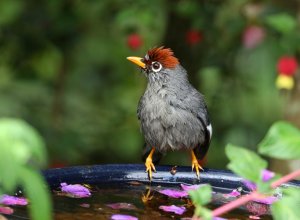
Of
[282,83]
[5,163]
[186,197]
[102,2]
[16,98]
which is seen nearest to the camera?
[5,163]

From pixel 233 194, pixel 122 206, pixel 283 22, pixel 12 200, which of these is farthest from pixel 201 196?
pixel 283 22

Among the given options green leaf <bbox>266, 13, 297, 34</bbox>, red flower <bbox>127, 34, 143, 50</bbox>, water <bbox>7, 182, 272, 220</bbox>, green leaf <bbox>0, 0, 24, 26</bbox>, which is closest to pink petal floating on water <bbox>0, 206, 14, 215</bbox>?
water <bbox>7, 182, 272, 220</bbox>

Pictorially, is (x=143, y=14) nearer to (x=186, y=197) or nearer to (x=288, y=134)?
(x=186, y=197)

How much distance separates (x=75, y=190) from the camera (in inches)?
128

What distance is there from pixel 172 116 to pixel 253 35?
1592 mm

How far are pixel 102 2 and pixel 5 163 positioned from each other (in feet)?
18.0

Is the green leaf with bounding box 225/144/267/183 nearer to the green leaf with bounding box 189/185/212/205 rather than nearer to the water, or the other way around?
the green leaf with bounding box 189/185/212/205

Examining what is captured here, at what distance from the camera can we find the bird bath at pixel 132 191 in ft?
10.1

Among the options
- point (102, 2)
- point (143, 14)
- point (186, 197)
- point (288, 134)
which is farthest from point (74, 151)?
point (288, 134)

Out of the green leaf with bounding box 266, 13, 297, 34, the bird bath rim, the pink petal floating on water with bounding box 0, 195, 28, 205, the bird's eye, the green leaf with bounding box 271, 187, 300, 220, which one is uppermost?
the green leaf with bounding box 266, 13, 297, 34

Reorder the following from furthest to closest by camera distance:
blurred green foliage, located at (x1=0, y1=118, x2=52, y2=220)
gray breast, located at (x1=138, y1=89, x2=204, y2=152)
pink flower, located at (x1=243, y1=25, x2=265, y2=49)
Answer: pink flower, located at (x1=243, y1=25, x2=265, y2=49) < gray breast, located at (x1=138, y1=89, x2=204, y2=152) < blurred green foliage, located at (x1=0, y1=118, x2=52, y2=220)

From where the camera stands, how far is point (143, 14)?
228 inches

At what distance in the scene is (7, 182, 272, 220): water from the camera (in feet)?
9.77

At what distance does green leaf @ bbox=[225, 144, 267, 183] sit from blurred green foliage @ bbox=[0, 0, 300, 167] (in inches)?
157
